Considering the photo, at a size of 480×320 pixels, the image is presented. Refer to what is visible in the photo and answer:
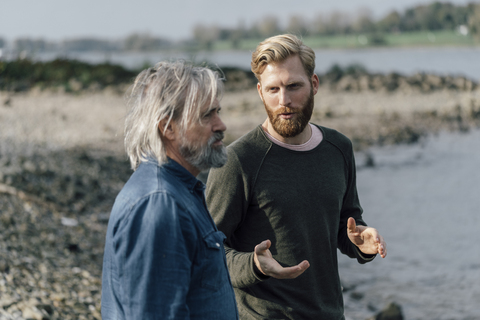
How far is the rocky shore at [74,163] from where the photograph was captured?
511cm

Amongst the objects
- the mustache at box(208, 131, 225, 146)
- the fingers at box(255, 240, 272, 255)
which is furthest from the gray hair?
the fingers at box(255, 240, 272, 255)

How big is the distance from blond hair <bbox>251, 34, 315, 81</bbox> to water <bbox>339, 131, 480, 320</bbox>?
4500 millimetres

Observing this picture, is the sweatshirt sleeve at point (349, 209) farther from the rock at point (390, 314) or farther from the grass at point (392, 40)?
the grass at point (392, 40)

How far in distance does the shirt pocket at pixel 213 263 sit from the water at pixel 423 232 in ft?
16.0

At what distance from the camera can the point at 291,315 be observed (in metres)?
2.47

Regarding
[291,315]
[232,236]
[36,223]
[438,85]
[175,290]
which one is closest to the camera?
[175,290]

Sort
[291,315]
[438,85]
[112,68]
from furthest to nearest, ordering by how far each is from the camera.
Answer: [438,85]
[112,68]
[291,315]

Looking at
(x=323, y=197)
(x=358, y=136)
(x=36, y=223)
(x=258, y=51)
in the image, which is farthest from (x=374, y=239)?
(x=358, y=136)

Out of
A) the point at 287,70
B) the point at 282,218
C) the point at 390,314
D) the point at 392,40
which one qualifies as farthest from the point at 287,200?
the point at 392,40

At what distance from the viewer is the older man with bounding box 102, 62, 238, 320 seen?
1.64 meters

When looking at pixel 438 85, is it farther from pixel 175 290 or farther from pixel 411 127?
pixel 175 290

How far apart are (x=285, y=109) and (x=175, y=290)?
1.27m

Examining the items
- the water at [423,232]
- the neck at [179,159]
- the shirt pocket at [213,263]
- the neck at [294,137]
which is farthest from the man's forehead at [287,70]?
the water at [423,232]

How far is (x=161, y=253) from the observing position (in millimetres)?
1639
